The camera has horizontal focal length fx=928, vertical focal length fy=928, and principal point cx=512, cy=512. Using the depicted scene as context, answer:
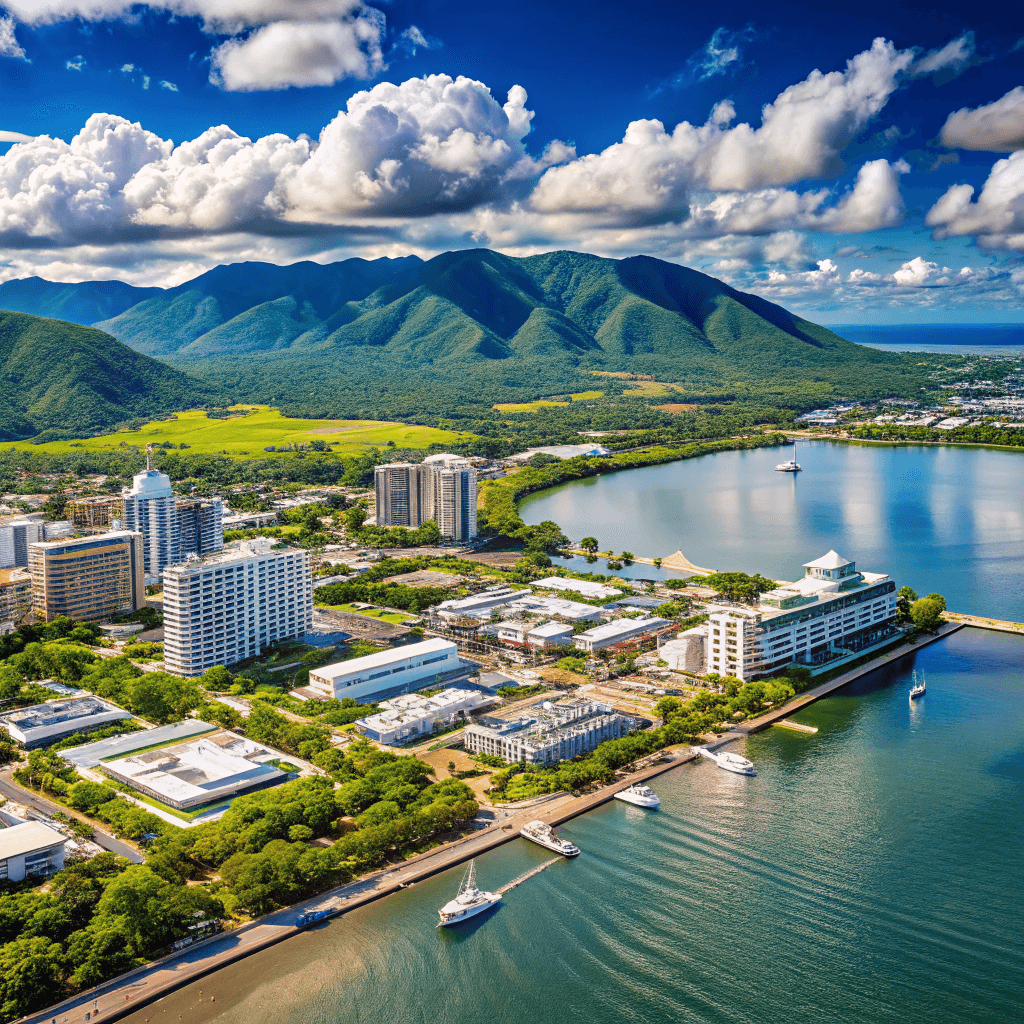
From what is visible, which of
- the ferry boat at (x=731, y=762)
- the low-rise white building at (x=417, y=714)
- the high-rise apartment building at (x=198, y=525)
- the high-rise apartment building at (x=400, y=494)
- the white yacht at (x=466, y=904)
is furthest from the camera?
the high-rise apartment building at (x=400, y=494)

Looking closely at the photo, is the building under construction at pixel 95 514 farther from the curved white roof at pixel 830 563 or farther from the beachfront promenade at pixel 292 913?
the beachfront promenade at pixel 292 913

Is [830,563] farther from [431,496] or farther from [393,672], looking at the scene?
[431,496]

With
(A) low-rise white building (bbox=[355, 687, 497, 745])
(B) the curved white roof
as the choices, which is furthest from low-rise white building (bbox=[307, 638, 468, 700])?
(B) the curved white roof

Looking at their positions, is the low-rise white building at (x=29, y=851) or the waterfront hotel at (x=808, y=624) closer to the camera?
the low-rise white building at (x=29, y=851)

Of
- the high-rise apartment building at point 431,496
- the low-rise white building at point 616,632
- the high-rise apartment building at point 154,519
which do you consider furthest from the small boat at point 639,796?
the high-rise apartment building at point 431,496

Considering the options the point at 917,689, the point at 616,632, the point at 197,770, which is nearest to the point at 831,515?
the point at 616,632
